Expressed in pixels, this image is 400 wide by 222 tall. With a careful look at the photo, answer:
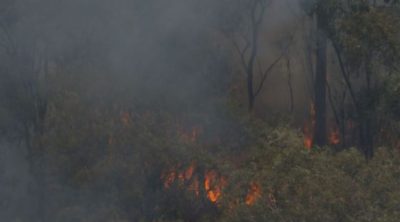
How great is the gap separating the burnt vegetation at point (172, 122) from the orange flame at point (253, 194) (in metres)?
0.04

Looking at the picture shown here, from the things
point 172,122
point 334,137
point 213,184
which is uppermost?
point 172,122

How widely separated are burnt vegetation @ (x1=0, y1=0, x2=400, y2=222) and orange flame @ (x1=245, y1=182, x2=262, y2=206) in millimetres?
43

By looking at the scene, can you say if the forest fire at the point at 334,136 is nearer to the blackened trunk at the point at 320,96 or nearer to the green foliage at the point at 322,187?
the blackened trunk at the point at 320,96

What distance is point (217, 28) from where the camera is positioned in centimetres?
2145

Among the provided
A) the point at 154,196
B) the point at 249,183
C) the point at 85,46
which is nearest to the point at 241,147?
the point at 154,196

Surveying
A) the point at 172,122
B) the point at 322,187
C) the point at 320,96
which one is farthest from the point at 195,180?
the point at 320,96

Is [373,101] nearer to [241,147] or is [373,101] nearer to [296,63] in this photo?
[241,147]

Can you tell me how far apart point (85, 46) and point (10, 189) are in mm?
3776

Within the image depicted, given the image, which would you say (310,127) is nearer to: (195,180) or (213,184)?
(195,180)

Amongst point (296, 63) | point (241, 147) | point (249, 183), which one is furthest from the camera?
point (296, 63)

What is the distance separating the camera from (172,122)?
52.5ft

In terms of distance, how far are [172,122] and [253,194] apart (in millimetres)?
3363

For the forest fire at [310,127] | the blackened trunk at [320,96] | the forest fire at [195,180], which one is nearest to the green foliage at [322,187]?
the forest fire at [195,180]

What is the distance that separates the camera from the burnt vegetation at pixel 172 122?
1235cm
